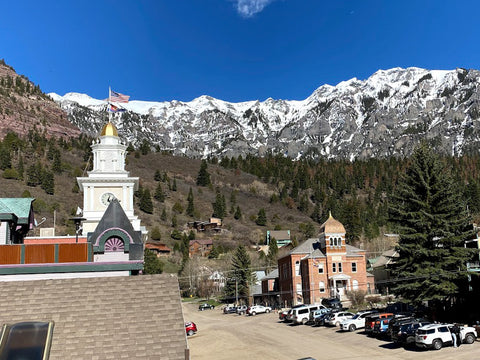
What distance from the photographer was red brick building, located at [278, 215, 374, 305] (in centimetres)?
6606

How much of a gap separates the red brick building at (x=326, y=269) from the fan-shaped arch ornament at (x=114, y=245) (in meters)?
39.0

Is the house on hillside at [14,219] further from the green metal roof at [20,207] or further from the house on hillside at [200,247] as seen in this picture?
the house on hillside at [200,247]

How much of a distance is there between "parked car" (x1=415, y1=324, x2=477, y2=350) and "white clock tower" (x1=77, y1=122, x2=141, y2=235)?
27.2 metres

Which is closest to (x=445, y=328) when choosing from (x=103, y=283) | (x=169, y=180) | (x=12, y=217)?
(x=103, y=283)

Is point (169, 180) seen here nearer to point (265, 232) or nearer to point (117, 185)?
point (265, 232)

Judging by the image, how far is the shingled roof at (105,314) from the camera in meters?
13.5

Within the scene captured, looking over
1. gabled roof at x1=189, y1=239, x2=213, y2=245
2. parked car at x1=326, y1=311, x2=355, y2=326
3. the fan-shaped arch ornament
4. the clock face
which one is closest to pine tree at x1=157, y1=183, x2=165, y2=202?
gabled roof at x1=189, y1=239, x2=213, y2=245

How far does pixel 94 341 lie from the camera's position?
45.1 ft

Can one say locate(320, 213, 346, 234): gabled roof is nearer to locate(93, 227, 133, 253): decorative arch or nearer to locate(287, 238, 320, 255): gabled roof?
locate(287, 238, 320, 255): gabled roof

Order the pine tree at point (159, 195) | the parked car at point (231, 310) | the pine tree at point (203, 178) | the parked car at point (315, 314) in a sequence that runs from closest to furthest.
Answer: the parked car at point (315, 314) → the parked car at point (231, 310) → the pine tree at point (159, 195) → the pine tree at point (203, 178)

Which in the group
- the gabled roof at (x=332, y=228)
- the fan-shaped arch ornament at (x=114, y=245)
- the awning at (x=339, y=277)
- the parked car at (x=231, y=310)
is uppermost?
the gabled roof at (x=332, y=228)

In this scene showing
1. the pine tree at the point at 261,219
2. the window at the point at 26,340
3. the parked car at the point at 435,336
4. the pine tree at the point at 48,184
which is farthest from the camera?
the pine tree at the point at 261,219

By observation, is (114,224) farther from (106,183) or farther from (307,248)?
(307,248)

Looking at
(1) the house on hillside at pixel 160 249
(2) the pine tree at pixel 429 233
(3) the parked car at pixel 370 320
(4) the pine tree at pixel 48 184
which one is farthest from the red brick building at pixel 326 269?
(4) the pine tree at pixel 48 184
